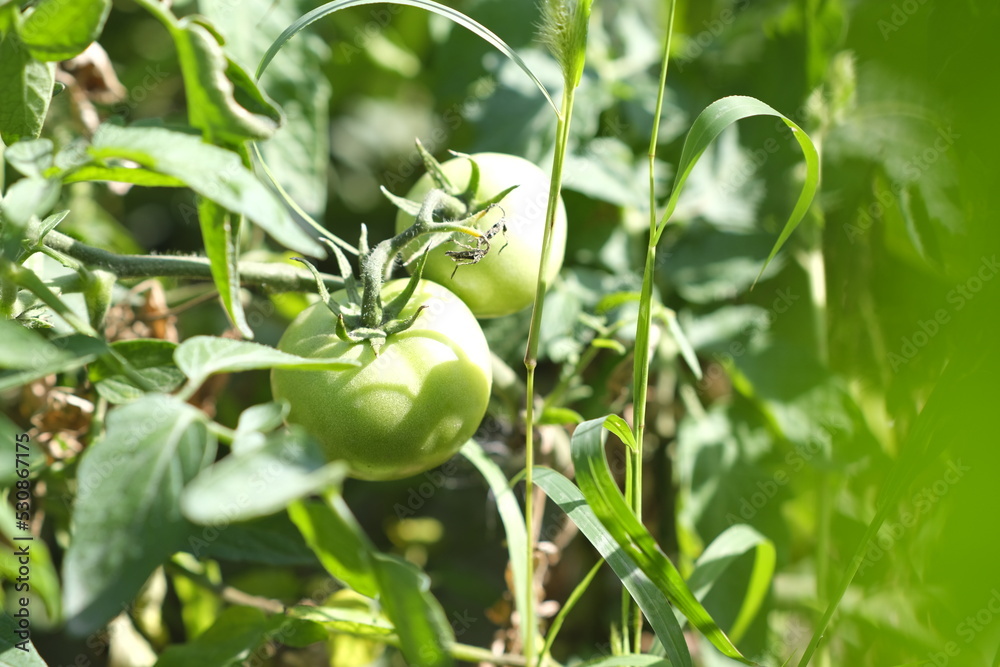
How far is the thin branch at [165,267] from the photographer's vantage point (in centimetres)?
58

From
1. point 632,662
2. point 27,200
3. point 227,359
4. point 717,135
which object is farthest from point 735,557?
point 27,200

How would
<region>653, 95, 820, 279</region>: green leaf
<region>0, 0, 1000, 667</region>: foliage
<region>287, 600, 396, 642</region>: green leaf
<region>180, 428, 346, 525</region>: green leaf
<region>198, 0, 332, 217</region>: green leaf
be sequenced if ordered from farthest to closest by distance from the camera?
<region>198, 0, 332, 217</region>: green leaf, <region>287, 600, 396, 642</region>: green leaf, <region>653, 95, 820, 279</region>: green leaf, <region>0, 0, 1000, 667</region>: foliage, <region>180, 428, 346, 525</region>: green leaf

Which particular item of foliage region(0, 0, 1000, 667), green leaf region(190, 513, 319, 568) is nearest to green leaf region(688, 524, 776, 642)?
foliage region(0, 0, 1000, 667)

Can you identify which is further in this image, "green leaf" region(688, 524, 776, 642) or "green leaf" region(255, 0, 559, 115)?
"green leaf" region(688, 524, 776, 642)

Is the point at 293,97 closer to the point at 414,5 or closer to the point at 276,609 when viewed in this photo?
the point at 414,5

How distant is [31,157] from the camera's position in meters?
0.45

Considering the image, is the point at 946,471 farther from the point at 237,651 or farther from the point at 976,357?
the point at 237,651

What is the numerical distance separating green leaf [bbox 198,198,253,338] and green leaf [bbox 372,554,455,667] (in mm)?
179

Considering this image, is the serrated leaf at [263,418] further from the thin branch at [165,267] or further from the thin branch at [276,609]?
the thin branch at [276,609]

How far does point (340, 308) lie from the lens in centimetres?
58

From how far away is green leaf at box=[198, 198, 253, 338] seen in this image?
0.46 m

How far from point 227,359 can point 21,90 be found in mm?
246

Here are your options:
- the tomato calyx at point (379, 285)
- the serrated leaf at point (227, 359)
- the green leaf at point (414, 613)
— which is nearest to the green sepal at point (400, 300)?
the tomato calyx at point (379, 285)

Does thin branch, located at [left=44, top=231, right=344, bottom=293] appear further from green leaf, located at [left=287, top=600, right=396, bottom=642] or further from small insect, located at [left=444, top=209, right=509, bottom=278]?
green leaf, located at [left=287, top=600, right=396, bottom=642]
